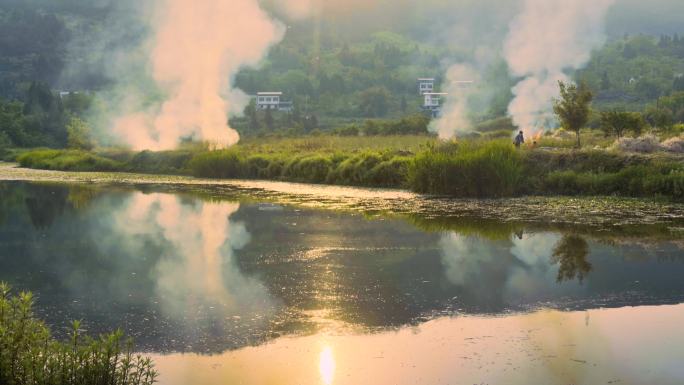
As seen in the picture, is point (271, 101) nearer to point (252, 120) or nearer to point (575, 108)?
point (252, 120)

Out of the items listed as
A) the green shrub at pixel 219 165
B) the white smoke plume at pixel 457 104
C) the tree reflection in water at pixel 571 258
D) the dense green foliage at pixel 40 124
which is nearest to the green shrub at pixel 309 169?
the green shrub at pixel 219 165

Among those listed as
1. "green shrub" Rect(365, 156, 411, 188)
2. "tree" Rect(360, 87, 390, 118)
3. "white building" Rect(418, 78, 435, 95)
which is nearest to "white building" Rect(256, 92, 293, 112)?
"tree" Rect(360, 87, 390, 118)

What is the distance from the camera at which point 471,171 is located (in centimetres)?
3084

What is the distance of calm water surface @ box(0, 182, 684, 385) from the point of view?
965 centimetres

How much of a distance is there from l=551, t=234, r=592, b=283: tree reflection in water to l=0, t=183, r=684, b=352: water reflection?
1.5 inches

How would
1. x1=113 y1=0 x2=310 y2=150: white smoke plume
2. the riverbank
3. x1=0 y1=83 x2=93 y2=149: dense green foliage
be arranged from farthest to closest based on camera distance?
x1=0 y1=83 x2=93 y2=149: dense green foliage
x1=113 y1=0 x2=310 y2=150: white smoke plume
the riverbank

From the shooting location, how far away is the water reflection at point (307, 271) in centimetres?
1189

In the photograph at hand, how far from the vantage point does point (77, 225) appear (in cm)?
2373

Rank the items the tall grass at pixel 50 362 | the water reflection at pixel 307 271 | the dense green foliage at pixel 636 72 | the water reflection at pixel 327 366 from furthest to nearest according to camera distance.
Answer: the dense green foliage at pixel 636 72 → the water reflection at pixel 307 271 → the water reflection at pixel 327 366 → the tall grass at pixel 50 362

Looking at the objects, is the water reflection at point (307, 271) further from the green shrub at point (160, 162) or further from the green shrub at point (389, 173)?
the green shrub at point (160, 162)

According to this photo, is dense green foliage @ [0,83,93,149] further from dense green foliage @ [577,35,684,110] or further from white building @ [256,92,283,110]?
dense green foliage @ [577,35,684,110]

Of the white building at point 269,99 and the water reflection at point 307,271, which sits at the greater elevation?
the white building at point 269,99

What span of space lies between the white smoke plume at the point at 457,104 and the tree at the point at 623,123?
1278cm

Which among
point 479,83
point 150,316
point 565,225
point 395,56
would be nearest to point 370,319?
point 150,316
